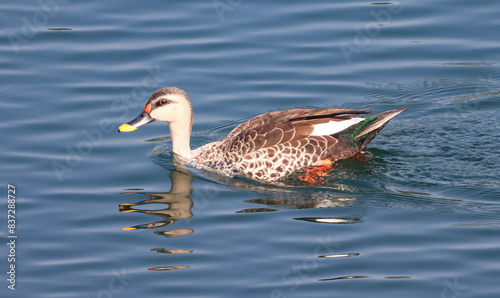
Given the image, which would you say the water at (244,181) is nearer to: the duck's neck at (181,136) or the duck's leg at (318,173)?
the duck's leg at (318,173)

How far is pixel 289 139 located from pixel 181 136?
1.65m

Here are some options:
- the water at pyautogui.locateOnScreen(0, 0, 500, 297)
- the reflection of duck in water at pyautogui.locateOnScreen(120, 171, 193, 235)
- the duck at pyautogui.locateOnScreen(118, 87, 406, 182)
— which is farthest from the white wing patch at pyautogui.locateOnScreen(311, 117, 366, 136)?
the reflection of duck in water at pyautogui.locateOnScreen(120, 171, 193, 235)

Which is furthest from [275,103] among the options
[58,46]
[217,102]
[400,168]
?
[58,46]

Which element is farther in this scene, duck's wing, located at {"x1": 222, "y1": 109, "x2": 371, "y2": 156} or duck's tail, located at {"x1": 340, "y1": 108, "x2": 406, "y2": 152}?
duck's wing, located at {"x1": 222, "y1": 109, "x2": 371, "y2": 156}

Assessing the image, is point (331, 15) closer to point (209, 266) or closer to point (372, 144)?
point (372, 144)

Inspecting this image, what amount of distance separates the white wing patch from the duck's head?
1849 mm

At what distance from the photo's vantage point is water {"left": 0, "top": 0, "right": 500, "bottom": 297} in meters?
8.42

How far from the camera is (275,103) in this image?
13.0 m

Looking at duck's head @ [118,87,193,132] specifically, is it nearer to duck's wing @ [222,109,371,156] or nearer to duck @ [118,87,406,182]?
duck @ [118,87,406,182]

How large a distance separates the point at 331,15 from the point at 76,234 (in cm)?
764

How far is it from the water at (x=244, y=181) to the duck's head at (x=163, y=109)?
0.58 metres

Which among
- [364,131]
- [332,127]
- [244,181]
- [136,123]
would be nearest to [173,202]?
[244,181]

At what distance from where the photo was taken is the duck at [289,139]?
10.9 m

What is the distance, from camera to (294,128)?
1099 cm
